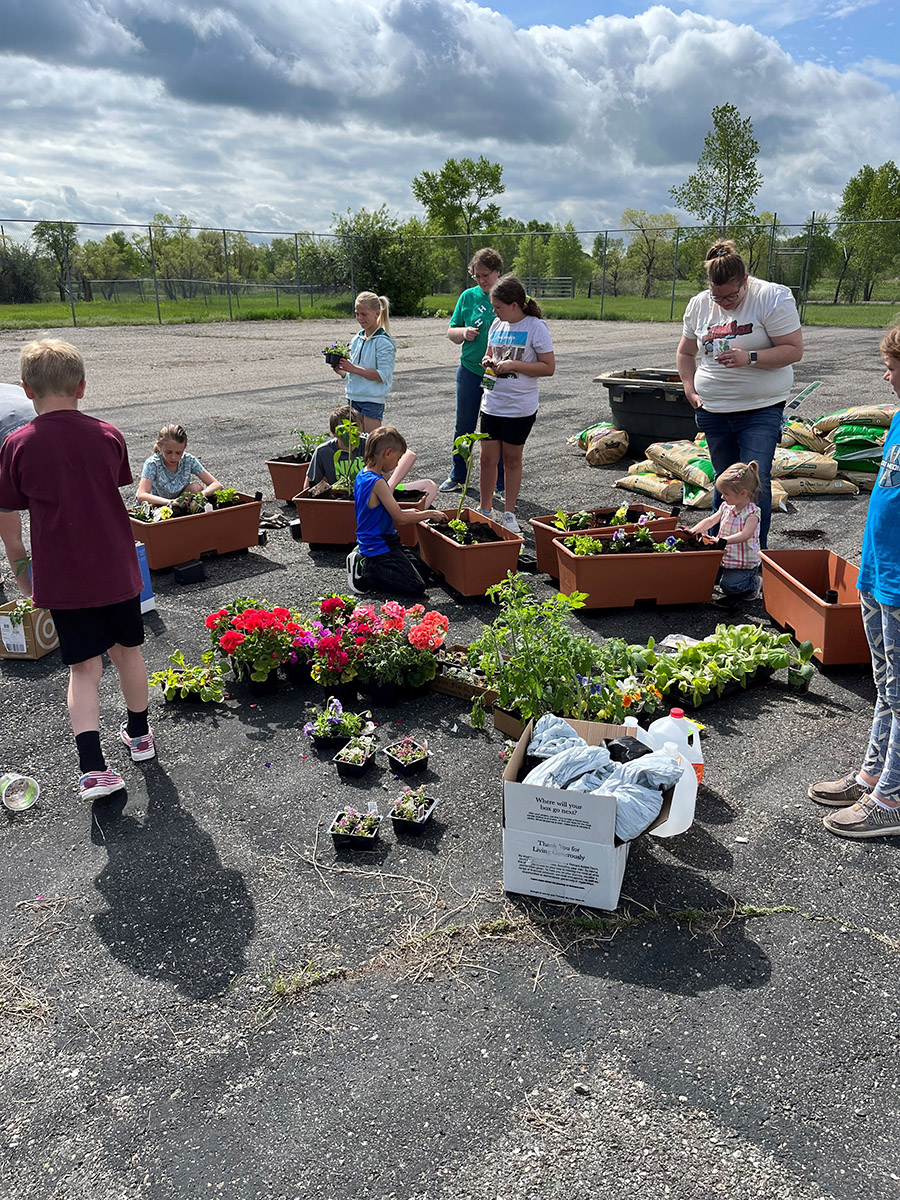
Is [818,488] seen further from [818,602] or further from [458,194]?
[458,194]

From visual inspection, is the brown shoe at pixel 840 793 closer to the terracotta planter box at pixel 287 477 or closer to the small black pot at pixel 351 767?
the small black pot at pixel 351 767

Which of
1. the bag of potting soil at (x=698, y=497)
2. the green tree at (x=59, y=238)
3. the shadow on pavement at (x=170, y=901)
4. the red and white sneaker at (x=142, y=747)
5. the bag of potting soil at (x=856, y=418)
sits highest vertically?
the green tree at (x=59, y=238)

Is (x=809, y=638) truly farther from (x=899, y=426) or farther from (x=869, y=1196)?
(x=869, y=1196)

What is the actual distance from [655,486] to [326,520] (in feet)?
10.2

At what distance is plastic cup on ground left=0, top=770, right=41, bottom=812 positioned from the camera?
3.31 metres

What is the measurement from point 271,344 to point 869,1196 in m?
21.7

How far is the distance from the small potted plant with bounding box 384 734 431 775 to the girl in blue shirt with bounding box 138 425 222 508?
9.98 ft

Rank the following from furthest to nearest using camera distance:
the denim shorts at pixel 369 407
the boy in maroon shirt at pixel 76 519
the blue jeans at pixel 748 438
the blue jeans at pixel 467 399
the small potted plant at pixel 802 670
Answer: the blue jeans at pixel 467 399
the denim shorts at pixel 369 407
the blue jeans at pixel 748 438
the small potted plant at pixel 802 670
the boy in maroon shirt at pixel 76 519

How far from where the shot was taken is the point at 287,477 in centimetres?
717

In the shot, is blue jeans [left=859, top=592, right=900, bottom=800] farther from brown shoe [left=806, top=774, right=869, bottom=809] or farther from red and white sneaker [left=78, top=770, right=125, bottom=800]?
red and white sneaker [left=78, top=770, right=125, bottom=800]

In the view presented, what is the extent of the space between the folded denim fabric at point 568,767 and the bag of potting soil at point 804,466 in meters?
5.94

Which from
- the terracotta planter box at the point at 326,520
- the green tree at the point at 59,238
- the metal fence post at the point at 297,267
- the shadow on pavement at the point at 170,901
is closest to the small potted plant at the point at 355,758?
the shadow on pavement at the point at 170,901

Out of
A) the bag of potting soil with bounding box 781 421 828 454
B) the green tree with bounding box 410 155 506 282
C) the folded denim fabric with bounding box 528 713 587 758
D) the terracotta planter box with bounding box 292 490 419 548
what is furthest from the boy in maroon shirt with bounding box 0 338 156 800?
the green tree with bounding box 410 155 506 282

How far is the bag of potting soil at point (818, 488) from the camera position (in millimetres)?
7754
